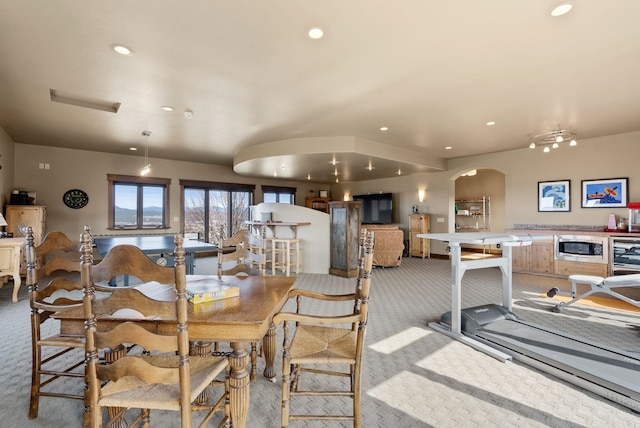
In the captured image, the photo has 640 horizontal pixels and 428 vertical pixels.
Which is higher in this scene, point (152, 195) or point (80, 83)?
point (80, 83)

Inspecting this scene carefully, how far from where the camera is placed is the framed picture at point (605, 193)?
589cm

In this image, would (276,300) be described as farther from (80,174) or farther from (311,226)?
(80,174)

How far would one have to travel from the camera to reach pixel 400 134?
5.90m

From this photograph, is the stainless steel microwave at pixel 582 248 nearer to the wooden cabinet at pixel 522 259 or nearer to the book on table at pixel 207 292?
the wooden cabinet at pixel 522 259

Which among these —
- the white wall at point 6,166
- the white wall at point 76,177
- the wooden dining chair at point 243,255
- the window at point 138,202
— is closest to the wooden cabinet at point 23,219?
the white wall at point 6,166

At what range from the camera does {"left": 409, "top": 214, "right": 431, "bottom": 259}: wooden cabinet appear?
9062mm

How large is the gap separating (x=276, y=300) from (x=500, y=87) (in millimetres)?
3764

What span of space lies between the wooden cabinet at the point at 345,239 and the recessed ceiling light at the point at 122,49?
4.31 m

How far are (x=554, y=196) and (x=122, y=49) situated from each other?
320 inches

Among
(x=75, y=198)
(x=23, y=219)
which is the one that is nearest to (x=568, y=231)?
(x=23, y=219)

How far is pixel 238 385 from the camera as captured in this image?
1.44 metres

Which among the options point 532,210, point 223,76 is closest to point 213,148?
point 223,76

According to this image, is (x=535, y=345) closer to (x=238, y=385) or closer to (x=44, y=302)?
(x=238, y=385)

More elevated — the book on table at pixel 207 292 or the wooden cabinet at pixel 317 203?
the wooden cabinet at pixel 317 203
